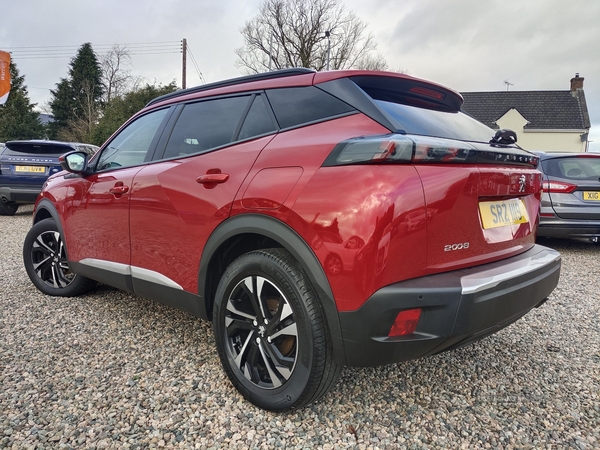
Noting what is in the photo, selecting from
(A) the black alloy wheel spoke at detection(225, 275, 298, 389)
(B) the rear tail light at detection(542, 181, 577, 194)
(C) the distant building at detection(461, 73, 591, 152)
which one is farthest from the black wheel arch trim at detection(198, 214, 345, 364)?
(C) the distant building at detection(461, 73, 591, 152)

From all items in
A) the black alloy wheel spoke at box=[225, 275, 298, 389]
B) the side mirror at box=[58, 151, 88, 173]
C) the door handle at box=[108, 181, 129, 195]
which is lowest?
the black alloy wheel spoke at box=[225, 275, 298, 389]

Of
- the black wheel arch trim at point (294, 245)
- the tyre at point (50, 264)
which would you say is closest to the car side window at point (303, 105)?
the black wheel arch trim at point (294, 245)

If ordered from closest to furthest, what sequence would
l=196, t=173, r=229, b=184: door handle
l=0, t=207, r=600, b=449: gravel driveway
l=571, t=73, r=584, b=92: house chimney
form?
l=0, t=207, r=600, b=449: gravel driveway, l=196, t=173, r=229, b=184: door handle, l=571, t=73, r=584, b=92: house chimney

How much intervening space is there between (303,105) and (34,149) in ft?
29.8

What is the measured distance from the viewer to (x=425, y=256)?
1.73m

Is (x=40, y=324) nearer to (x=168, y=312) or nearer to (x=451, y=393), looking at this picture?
(x=168, y=312)

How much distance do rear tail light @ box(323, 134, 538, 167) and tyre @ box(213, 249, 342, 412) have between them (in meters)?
0.53

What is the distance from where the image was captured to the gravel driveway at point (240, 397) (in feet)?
6.23

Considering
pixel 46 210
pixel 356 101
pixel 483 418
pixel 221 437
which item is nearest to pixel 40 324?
pixel 46 210

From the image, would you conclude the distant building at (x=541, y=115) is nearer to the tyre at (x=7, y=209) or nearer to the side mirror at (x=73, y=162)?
the tyre at (x=7, y=209)

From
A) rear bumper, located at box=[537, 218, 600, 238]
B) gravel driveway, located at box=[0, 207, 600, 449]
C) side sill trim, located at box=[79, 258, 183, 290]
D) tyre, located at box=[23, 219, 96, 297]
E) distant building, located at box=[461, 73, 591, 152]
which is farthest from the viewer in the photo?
distant building, located at box=[461, 73, 591, 152]

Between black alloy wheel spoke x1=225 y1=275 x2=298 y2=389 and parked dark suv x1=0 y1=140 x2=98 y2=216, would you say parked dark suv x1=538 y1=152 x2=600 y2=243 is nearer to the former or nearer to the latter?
black alloy wheel spoke x1=225 y1=275 x2=298 y2=389

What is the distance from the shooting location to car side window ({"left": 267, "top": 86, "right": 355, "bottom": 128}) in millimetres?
1998

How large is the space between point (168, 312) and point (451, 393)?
217 centimetres
